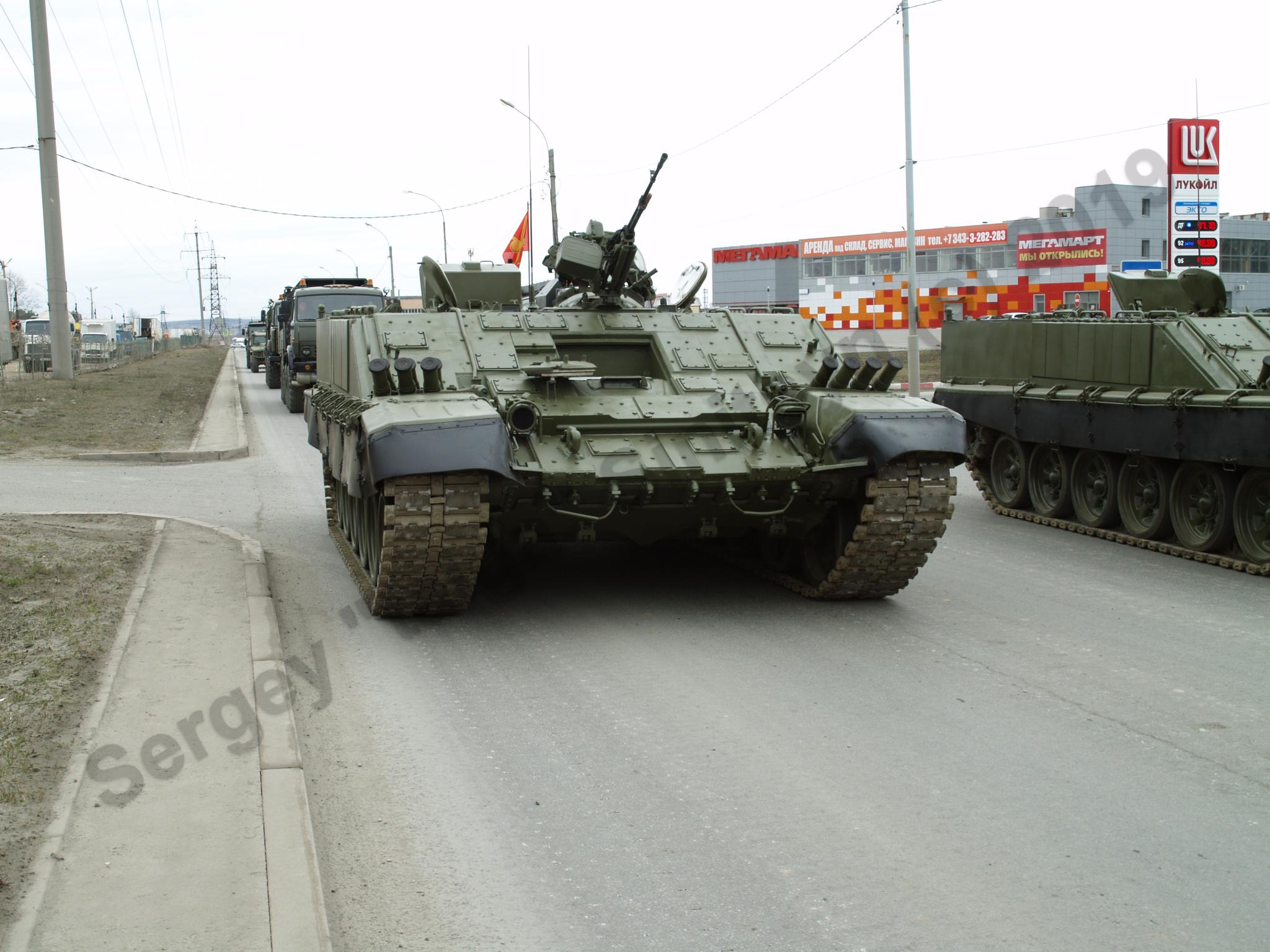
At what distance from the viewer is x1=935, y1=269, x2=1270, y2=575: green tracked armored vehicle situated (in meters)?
10.4

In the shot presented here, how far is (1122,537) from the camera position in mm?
11531

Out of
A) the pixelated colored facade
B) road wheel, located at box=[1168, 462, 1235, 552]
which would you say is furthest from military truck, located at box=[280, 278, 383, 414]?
the pixelated colored facade

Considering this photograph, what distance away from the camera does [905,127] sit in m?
25.3

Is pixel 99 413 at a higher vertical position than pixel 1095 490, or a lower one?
higher

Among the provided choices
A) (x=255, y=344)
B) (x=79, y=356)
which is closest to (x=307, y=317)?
(x=79, y=356)

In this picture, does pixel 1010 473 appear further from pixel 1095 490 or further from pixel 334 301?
pixel 334 301

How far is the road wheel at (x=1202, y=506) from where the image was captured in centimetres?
1059

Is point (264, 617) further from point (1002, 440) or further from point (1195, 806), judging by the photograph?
point (1002, 440)

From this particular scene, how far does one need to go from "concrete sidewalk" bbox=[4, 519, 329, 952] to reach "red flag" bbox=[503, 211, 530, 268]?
22.2 m

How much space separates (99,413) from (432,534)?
18390 mm

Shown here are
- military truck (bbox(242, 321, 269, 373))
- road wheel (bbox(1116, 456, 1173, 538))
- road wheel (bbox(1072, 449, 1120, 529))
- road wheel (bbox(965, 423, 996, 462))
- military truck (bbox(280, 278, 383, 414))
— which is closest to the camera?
road wheel (bbox(1116, 456, 1173, 538))

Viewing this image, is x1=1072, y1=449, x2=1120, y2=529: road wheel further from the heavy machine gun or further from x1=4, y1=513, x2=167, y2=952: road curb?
x1=4, y1=513, x2=167, y2=952: road curb

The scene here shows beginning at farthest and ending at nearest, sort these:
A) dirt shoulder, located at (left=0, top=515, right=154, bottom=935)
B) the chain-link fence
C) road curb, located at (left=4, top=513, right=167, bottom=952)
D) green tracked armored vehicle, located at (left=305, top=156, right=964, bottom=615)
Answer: the chain-link fence < green tracked armored vehicle, located at (left=305, top=156, right=964, bottom=615) < dirt shoulder, located at (left=0, top=515, right=154, bottom=935) < road curb, located at (left=4, top=513, right=167, bottom=952)

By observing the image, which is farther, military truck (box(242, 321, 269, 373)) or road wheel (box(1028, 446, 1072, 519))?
military truck (box(242, 321, 269, 373))
